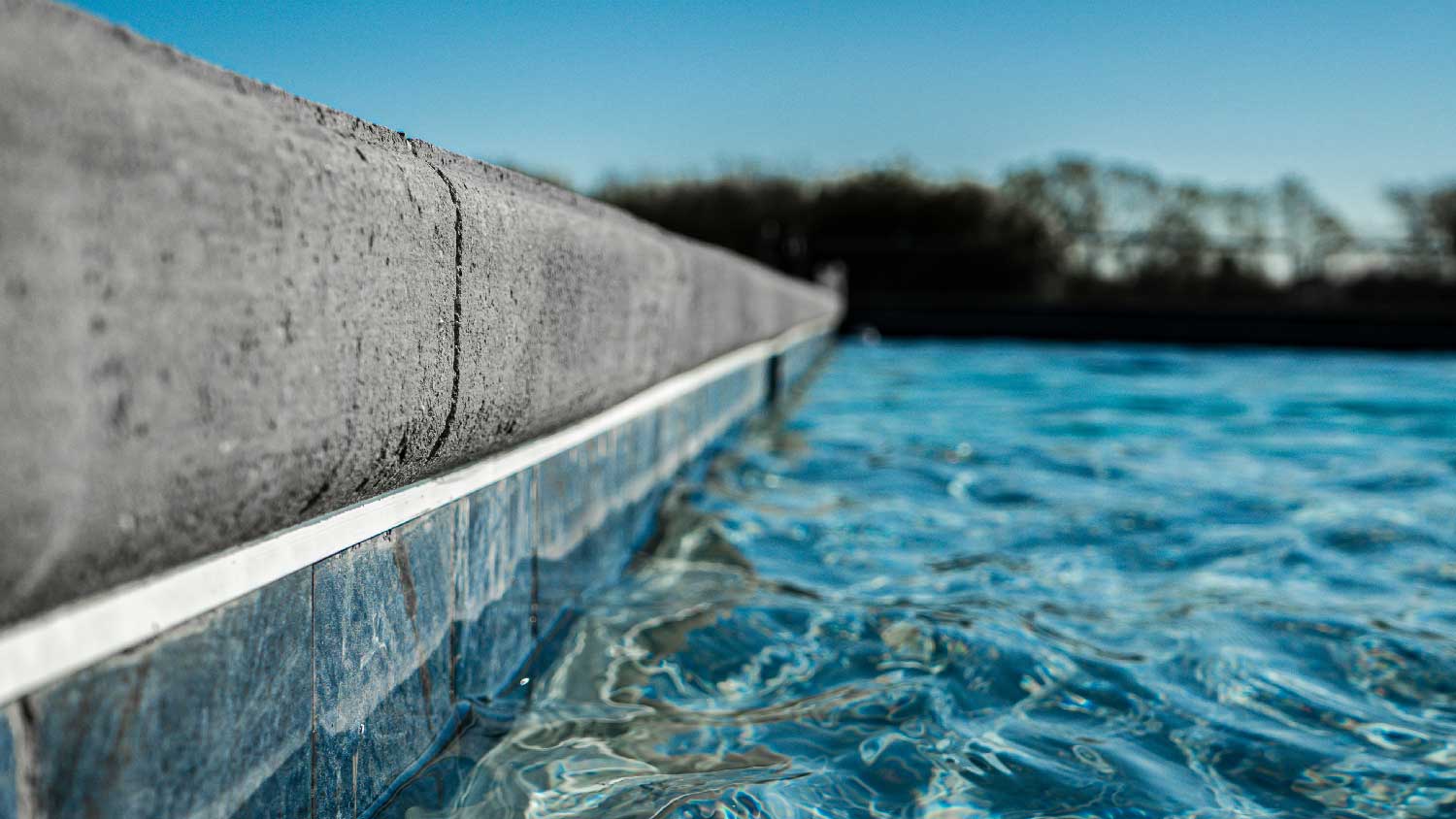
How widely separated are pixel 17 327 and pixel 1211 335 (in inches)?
658

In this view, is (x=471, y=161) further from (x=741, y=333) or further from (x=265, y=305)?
(x=741, y=333)

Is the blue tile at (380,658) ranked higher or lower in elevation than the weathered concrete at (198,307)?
lower

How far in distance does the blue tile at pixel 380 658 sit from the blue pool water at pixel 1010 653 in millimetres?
140

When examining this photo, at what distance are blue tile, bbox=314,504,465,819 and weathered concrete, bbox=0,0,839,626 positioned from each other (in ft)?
0.29

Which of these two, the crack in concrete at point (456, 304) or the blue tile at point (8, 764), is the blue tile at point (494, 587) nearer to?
the crack in concrete at point (456, 304)

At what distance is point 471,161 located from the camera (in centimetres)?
160

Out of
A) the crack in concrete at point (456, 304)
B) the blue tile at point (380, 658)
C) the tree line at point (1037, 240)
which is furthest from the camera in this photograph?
the tree line at point (1037, 240)

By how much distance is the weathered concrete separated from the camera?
715 mm

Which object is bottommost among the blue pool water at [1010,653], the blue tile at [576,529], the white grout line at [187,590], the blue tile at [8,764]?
the blue pool water at [1010,653]

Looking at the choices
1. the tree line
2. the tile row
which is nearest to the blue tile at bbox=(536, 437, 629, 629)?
the tile row

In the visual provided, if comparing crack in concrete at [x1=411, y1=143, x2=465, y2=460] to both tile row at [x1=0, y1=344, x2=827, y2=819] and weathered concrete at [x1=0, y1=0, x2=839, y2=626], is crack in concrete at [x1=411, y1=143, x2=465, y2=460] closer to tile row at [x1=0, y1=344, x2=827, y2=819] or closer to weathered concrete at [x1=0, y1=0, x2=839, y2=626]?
weathered concrete at [x1=0, y1=0, x2=839, y2=626]

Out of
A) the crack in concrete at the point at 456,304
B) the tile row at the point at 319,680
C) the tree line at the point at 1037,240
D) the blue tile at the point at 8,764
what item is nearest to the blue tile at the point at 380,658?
the tile row at the point at 319,680

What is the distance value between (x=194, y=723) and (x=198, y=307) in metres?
0.37

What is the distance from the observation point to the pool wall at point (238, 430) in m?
0.73
